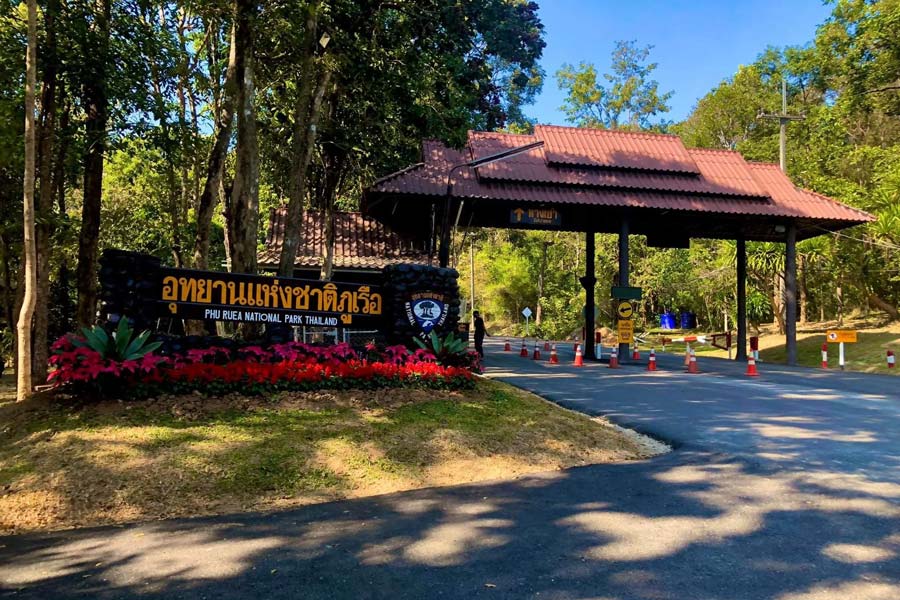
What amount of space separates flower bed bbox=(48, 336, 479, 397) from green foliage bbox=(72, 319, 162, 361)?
0.17 feet

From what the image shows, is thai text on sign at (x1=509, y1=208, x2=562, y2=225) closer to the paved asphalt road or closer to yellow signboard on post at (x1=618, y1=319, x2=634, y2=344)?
yellow signboard on post at (x1=618, y1=319, x2=634, y2=344)

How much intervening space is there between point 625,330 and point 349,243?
32.4 feet

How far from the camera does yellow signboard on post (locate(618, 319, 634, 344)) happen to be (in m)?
18.8

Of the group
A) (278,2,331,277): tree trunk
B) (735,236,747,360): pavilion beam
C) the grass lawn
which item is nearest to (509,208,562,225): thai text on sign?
(278,2,331,277): tree trunk

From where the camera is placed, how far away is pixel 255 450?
653cm

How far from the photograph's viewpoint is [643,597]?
11.9 ft

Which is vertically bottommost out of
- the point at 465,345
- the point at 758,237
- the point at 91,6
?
the point at 465,345

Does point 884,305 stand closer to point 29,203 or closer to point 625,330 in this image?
point 625,330

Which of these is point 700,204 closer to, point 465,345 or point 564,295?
point 465,345

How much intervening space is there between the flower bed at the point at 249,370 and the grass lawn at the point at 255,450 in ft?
0.79

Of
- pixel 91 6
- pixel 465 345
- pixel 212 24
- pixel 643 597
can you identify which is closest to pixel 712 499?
pixel 643 597

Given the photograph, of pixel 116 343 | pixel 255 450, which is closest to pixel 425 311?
pixel 255 450

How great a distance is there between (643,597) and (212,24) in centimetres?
1377

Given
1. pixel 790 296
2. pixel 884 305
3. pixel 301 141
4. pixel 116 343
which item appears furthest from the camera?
pixel 884 305
